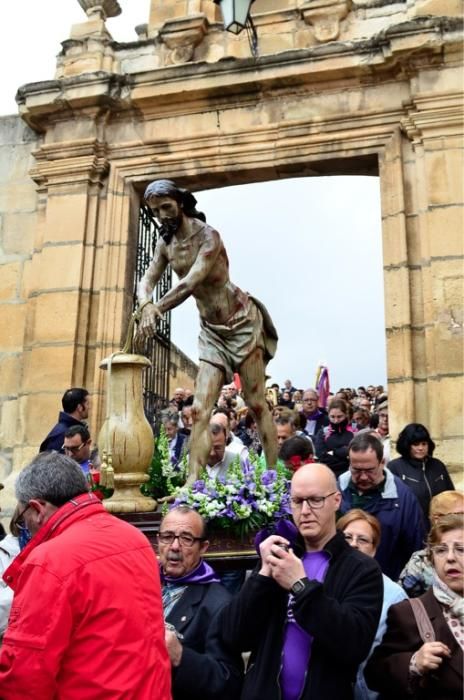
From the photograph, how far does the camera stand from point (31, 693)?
6.34ft

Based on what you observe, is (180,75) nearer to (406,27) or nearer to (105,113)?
(105,113)

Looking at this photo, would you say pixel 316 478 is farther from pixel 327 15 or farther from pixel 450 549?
pixel 327 15

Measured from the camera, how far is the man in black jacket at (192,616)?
8.50 ft

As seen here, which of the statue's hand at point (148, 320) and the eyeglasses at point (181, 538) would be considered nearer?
the eyeglasses at point (181, 538)

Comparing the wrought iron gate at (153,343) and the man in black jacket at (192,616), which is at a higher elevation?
the wrought iron gate at (153,343)

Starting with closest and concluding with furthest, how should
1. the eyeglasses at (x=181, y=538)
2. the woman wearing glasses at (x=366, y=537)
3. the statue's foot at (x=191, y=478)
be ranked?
the woman wearing glasses at (x=366, y=537) < the eyeglasses at (x=181, y=538) < the statue's foot at (x=191, y=478)

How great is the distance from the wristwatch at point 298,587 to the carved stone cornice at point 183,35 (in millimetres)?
8185

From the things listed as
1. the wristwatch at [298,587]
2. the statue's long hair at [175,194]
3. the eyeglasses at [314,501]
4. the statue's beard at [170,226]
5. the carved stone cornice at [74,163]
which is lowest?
the wristwatch at [298,587]

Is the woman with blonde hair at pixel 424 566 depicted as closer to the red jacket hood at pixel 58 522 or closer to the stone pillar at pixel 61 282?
the red jacket hood at pixel 58 522

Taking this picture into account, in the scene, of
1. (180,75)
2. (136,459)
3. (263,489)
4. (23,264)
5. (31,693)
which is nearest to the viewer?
(31,693)

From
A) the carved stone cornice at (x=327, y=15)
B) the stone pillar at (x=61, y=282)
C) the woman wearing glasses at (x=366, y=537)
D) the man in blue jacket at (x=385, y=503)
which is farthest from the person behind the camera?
the carved stone cornice at (x=327, y=15)

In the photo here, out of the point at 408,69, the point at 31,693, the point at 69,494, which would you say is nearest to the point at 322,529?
the point at 69,494

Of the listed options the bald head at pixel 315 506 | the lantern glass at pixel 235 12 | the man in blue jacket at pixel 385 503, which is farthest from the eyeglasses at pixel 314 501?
the lantern glass at pixel 235 12

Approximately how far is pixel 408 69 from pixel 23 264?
5.49 m
